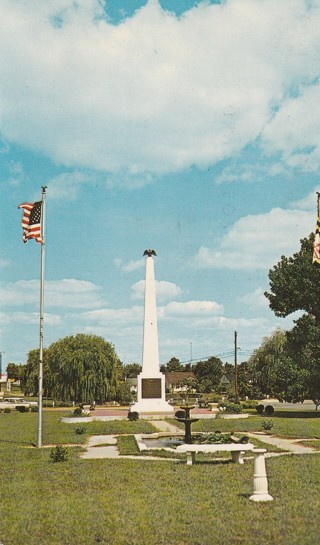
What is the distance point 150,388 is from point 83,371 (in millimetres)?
15560

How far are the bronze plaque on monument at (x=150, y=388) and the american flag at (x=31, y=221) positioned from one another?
20195 millimetres

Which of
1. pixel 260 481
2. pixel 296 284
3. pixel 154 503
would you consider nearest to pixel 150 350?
pixel 296 284

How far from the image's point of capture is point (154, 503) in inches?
390

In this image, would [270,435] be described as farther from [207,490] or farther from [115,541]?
[115,541]

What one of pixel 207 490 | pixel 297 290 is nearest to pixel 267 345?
pixel 297 290

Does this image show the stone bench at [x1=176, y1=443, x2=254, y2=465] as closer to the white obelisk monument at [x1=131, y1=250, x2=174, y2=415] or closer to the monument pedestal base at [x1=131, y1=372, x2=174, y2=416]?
the monument pedestal base at [x1=131, y1=372, x2=174, y2=416]

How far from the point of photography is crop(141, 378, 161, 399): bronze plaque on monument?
128 ft

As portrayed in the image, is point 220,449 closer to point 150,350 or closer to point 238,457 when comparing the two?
point 238,457

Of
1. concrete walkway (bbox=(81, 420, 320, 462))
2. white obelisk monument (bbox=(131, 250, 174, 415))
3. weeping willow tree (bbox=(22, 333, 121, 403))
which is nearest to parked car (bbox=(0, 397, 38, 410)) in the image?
weeping willow tree (bbox=(22, 333, 121, 403))

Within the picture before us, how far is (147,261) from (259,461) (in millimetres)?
29610

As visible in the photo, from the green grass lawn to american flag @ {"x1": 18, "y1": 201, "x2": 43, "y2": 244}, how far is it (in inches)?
303

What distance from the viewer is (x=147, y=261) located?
129ft

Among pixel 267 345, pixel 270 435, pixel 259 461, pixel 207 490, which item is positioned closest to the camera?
pixel 259 461

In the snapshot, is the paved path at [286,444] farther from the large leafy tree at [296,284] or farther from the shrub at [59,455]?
the large leafy tree at [296,284]
